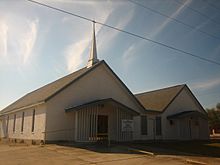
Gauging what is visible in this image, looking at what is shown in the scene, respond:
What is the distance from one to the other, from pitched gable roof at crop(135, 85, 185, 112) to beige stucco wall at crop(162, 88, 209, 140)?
563 mm

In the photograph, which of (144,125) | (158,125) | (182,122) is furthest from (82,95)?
(182,122)

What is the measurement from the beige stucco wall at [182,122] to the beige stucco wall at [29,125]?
14297mm

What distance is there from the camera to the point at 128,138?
73.8 feet

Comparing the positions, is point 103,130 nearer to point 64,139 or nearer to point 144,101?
point 64,139

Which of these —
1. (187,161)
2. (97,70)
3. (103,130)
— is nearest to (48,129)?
(103,130)

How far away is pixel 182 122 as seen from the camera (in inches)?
1176

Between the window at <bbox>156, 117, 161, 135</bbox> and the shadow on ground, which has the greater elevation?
the window at <bbox>156, 117, 161, 135</bbox>

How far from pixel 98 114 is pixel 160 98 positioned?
12.4m

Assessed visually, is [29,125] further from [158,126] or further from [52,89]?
[158,126]

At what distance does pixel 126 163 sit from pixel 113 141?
10.1 metres

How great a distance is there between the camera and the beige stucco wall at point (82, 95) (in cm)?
2014

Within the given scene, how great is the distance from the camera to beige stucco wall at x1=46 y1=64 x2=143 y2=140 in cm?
2014

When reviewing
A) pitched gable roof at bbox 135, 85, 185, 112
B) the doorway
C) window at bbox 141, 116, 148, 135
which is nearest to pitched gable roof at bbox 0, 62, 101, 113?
the doorway

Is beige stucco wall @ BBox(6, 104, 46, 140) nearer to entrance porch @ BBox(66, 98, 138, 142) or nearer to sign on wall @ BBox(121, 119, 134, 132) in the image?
entrance porch @ BBox(66, 98, 138, 142)
